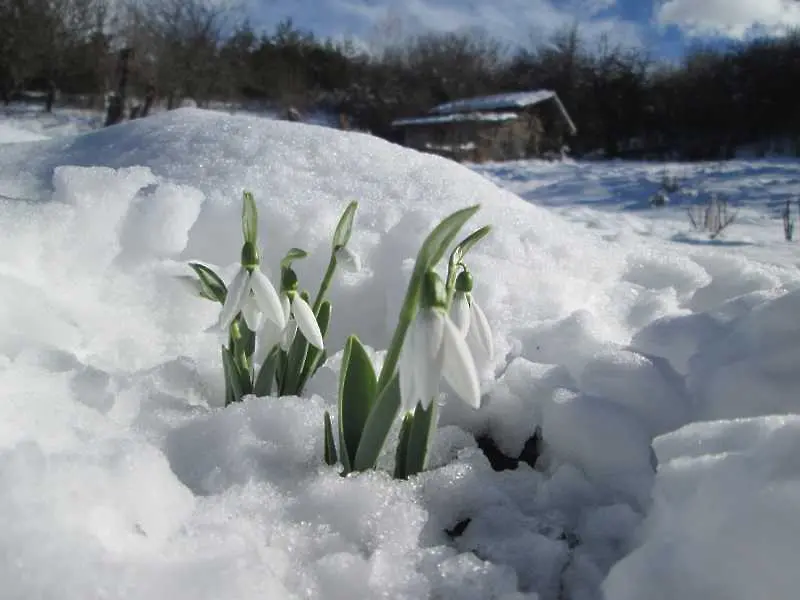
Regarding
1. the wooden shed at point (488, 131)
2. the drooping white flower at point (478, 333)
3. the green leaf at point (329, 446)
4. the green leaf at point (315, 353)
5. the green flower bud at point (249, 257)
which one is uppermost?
the green flower bud at point (249, 257)

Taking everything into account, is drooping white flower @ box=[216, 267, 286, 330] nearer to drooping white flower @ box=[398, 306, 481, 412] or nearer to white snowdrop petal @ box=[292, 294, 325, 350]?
white snowdrop petal @ box=[292, 294, 325, 350]

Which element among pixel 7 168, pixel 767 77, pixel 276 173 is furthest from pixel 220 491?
pixel 767 77

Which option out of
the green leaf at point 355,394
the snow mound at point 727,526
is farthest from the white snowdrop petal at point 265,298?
the snow mound at point 727,526

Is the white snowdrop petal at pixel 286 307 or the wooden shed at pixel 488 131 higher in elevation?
the white snowdrop petal at pixel 286 307

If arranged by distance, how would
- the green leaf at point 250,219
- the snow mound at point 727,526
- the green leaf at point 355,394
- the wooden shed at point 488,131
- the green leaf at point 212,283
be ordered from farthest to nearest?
1. the wooden shed at point 488,131
2. the green leaf at point 212,283
3. the green leaf at point 250,219
4. the green leaf at point 355,394
5. the snow mound at point 727,526

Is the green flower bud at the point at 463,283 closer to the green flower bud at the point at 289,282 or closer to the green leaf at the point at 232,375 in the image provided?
the green flower bud at the point at 289,282

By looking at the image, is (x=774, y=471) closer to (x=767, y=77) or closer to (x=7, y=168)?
(x=7, y=168)
